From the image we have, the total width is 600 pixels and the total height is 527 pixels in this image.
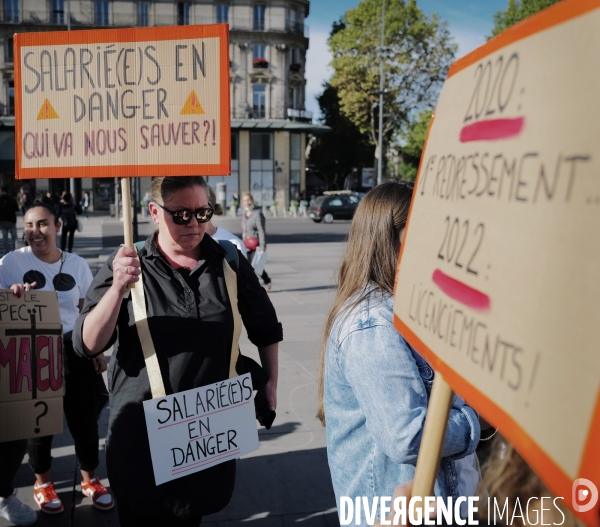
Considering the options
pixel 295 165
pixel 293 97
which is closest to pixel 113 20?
pixel 293 97

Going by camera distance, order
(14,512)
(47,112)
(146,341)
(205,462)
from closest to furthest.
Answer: (146,341), (205,462), (47,112), (14,512)

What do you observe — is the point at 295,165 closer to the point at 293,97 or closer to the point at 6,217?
the point at 293,97

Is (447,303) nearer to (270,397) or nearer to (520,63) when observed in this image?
(520,63)

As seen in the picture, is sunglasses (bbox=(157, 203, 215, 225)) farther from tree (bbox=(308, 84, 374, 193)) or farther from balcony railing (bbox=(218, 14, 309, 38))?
tree (bbox=(308, 84, 374, 193))

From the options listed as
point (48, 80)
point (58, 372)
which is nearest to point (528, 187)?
point (48, 80)

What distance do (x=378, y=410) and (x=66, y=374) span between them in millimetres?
2298

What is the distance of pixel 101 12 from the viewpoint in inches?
1599

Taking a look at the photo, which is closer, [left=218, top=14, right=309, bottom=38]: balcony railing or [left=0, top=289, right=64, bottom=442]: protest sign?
[left=0, top=289, right=64, bottom=442]: protest sign

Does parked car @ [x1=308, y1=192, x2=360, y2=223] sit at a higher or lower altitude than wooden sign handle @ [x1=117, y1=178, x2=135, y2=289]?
lower

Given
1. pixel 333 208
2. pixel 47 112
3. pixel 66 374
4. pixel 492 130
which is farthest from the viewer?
pixel 333 208

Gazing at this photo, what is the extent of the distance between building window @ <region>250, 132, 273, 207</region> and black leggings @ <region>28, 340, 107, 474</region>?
38352mm

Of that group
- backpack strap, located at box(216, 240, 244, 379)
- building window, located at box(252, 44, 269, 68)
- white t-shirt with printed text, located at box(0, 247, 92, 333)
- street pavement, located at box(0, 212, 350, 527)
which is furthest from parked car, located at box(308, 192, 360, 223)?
backpack strap, located at box(216, 240, 244, 379)

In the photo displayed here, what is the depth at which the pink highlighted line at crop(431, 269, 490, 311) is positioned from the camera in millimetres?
1031

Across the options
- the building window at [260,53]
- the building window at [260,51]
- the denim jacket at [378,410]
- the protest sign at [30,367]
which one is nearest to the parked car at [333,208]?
the building window at [260,53]
